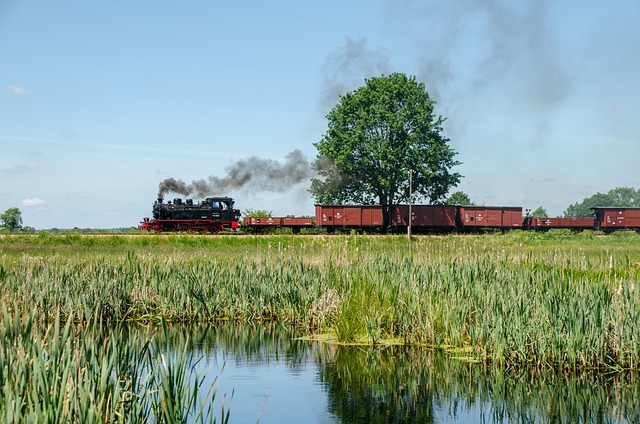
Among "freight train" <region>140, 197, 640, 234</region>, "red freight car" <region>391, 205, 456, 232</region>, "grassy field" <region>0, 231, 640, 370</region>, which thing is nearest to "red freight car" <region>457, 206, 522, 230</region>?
"freight train" <region>140, 197, 640, 234</region>

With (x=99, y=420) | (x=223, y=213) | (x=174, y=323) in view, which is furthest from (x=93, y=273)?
(x=223, y=213)

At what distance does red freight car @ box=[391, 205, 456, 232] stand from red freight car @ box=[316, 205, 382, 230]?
7.06 ft

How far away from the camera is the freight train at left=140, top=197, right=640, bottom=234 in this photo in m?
57.2

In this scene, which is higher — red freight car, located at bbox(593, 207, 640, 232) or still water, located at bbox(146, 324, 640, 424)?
red freight car, located at bbox(593, 207, 640, 232)

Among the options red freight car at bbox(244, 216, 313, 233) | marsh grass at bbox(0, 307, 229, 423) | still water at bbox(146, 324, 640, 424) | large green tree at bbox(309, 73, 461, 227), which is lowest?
still water at bbox(146, 324, 640, 424)

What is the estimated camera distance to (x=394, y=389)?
14094mm

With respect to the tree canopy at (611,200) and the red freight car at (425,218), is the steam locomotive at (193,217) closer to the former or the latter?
the red freight car at (425,218)

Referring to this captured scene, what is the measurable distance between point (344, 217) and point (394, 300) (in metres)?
43.3

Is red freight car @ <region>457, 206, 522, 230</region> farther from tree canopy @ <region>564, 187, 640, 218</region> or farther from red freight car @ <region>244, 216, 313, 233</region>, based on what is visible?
tree canopy @ <region>564, 187, 640, 218</region>

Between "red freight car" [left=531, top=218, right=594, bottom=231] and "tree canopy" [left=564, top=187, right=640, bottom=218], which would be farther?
"tree canopy" [left=564, top=187, right=640, bottom=218]

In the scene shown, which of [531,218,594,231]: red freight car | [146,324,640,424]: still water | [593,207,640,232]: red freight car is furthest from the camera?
[593,207,640,232]: red freight car

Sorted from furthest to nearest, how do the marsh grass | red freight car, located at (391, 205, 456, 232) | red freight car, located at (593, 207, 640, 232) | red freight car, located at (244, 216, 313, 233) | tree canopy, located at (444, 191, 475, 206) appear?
1. tree canopy, located at (444, 191, 475, 206)
2. red freight car, located at (593, 207, 640, 232)
3. red freight car, located at (391, 205, 456, 232)
4. red freight car, located at (244, 216, 313, 233)
5. the marsh grass

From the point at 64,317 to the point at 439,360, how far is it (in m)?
10.5

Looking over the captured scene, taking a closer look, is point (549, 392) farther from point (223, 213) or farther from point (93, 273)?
point (223, 213)
